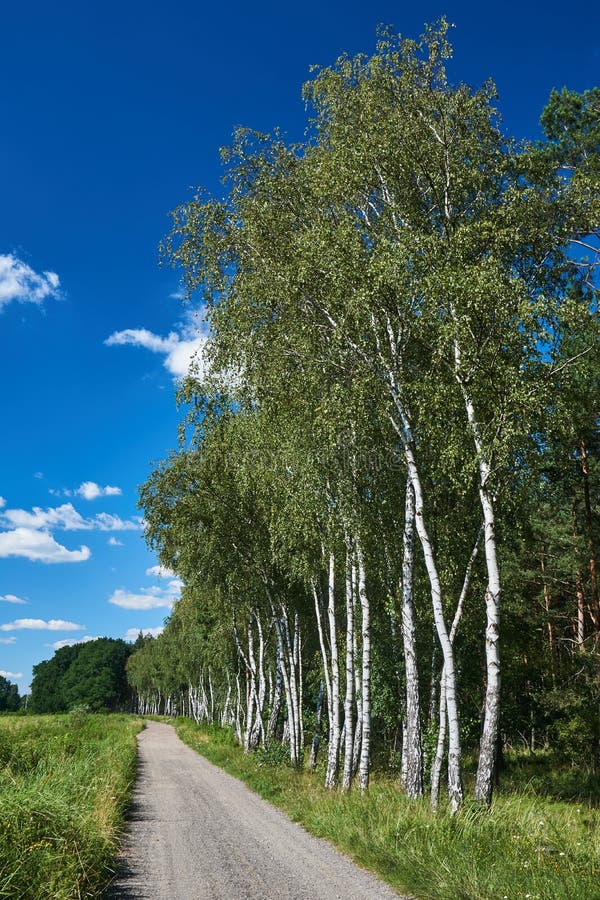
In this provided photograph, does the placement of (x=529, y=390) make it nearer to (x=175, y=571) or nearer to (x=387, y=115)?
(x=387, y=115)

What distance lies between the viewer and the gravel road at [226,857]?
8250mm

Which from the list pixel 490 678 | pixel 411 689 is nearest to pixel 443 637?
pixel 490 678

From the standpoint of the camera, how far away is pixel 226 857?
402 inches

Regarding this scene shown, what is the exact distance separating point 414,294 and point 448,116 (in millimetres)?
4740

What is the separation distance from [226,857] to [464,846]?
12.6ft

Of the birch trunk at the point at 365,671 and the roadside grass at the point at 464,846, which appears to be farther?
the birch trunk at the point at 365,671

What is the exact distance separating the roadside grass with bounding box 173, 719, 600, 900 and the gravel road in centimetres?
38

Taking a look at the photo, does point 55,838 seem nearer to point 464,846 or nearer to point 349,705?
point 464,846

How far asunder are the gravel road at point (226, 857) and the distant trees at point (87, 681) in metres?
118

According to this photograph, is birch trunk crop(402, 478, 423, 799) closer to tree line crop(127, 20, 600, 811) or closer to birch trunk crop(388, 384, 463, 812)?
tree line crop(127, 20, 600, 811)

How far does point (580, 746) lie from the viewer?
28250 millimetres

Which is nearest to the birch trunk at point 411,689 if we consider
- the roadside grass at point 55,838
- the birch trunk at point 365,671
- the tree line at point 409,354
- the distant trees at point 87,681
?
the tree line at point 409,354

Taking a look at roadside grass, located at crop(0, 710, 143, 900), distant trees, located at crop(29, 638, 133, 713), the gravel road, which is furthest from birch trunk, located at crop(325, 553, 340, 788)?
distant trees, located at crop(29, 638, 133, 713)

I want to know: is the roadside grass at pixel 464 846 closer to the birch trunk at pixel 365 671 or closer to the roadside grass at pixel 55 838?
the birch trunk at pixel 365 671
